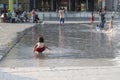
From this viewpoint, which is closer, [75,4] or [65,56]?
[65,56]

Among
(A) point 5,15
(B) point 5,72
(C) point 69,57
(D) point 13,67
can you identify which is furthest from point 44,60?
(A) point 5,15

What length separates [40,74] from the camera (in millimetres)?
11398

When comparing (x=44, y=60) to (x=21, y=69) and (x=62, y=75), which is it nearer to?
(x=21, y=69)

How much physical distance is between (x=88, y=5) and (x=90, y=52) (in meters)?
60.6

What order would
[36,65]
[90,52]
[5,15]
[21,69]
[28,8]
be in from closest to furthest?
A: [21,69]
[36,65]
[90,52]
[5,15]
[28,8]

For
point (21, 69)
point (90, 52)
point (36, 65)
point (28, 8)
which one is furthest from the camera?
point (28, 8)

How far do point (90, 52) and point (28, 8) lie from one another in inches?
2222

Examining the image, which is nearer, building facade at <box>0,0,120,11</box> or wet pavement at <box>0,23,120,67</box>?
wet pavement at <box>0,23,120,67</box>

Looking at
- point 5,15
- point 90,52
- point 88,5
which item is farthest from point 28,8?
point 90,52

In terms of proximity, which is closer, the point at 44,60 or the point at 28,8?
the point at 44,60

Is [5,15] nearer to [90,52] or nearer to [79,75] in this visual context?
[90,52]

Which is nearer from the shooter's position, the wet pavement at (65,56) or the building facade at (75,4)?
the wet pavement at (65,56)

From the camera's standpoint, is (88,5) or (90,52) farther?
(88,5)

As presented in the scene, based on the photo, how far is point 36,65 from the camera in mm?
13492
